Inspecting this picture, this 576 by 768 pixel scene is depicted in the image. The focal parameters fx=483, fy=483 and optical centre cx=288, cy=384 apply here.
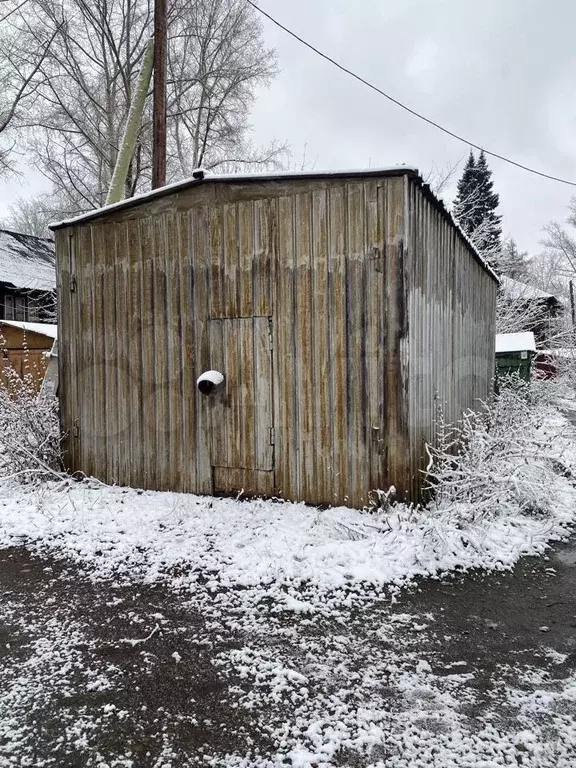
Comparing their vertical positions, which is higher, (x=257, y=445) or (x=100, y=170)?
(x=100, y=170)

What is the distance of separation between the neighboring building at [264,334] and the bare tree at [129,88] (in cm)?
1085

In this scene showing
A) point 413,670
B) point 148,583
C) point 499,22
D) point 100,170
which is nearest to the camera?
point 413,670

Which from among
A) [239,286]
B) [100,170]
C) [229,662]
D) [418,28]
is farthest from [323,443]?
[100,170]

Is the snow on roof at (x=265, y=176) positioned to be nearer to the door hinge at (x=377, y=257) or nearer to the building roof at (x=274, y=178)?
the building roof at (x=274, y=178)

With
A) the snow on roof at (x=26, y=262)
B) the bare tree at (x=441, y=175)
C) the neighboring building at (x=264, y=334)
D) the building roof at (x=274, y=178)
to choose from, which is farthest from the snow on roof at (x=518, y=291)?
the snow on roof at (x=26, y=262)

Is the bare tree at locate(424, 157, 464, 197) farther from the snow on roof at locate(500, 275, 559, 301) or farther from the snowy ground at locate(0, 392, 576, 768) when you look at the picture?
the snowy ground at locate(0, 392, 576, 768)

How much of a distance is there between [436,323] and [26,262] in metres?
19.2

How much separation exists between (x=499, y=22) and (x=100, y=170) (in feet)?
37.6

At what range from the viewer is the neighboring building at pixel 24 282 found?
17500mm

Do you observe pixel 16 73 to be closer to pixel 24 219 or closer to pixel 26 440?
pixel 26 440

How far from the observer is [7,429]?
6.09 m

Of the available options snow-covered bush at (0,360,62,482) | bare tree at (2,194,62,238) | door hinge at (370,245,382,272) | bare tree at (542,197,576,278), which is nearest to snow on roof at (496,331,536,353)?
door hinge at (370,245,382,272)

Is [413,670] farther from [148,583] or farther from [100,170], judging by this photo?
[100,170]

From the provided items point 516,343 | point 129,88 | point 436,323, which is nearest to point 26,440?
point 436,323
